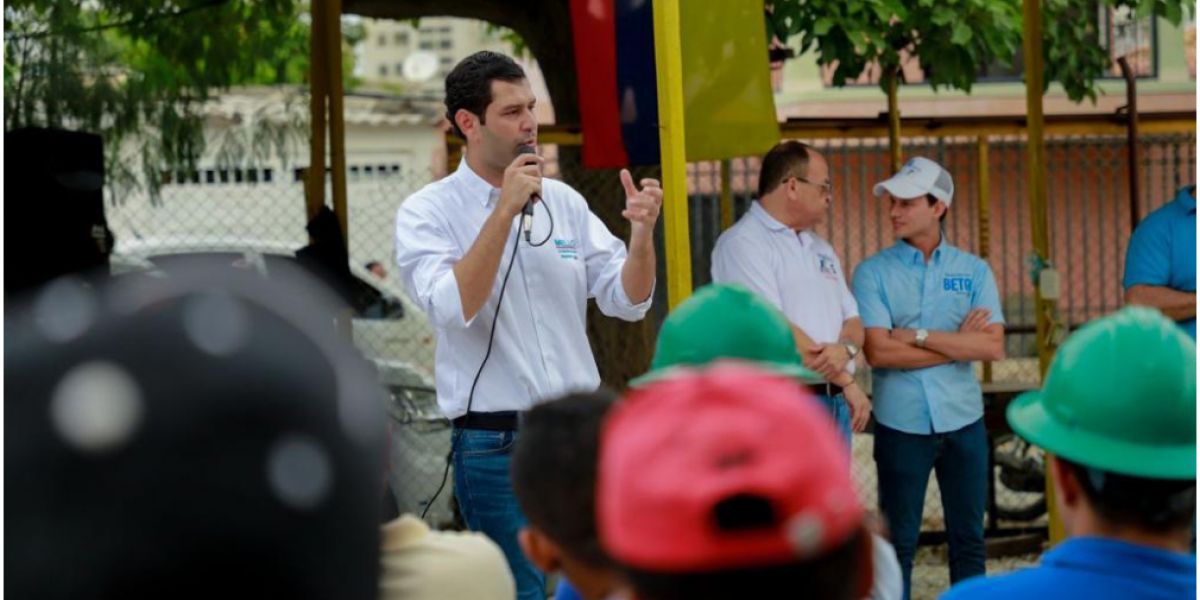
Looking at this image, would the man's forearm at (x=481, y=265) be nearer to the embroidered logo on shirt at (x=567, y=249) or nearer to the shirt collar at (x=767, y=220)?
the embroidered logo on shirt at (x=567, y=249)

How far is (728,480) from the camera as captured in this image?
1.24m

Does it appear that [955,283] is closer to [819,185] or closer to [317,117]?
[819,185]

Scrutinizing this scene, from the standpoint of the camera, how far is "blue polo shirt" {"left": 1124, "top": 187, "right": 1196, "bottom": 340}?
5.68 m

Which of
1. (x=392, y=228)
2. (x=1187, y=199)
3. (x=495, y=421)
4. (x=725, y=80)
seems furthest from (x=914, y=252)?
(x=392, y=228)

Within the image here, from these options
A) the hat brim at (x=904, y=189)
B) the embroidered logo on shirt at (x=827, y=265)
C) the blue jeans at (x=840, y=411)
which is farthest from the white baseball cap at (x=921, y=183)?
the blue jeans at (x=840, y=411)

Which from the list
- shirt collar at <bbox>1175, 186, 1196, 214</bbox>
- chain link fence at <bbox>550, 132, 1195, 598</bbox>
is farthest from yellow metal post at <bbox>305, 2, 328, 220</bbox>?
shirt collar at <bbox>1175, 186, 1196, 214</bbox>

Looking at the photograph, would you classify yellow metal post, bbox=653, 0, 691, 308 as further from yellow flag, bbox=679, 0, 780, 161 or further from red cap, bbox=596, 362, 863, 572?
red cap, bbox=596, 362, 863, 572

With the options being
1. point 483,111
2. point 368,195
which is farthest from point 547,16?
point 483,111

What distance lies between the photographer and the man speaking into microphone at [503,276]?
3.95 metres

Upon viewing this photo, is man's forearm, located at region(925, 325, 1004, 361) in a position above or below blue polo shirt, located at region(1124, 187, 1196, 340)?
below

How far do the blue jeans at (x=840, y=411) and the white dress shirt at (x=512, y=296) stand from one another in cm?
118

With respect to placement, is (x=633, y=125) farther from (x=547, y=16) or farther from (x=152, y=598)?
(x=152, y=598)

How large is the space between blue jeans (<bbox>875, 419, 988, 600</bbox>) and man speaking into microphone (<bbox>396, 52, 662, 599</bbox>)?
1.76m

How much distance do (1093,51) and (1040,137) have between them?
10.3 ft
